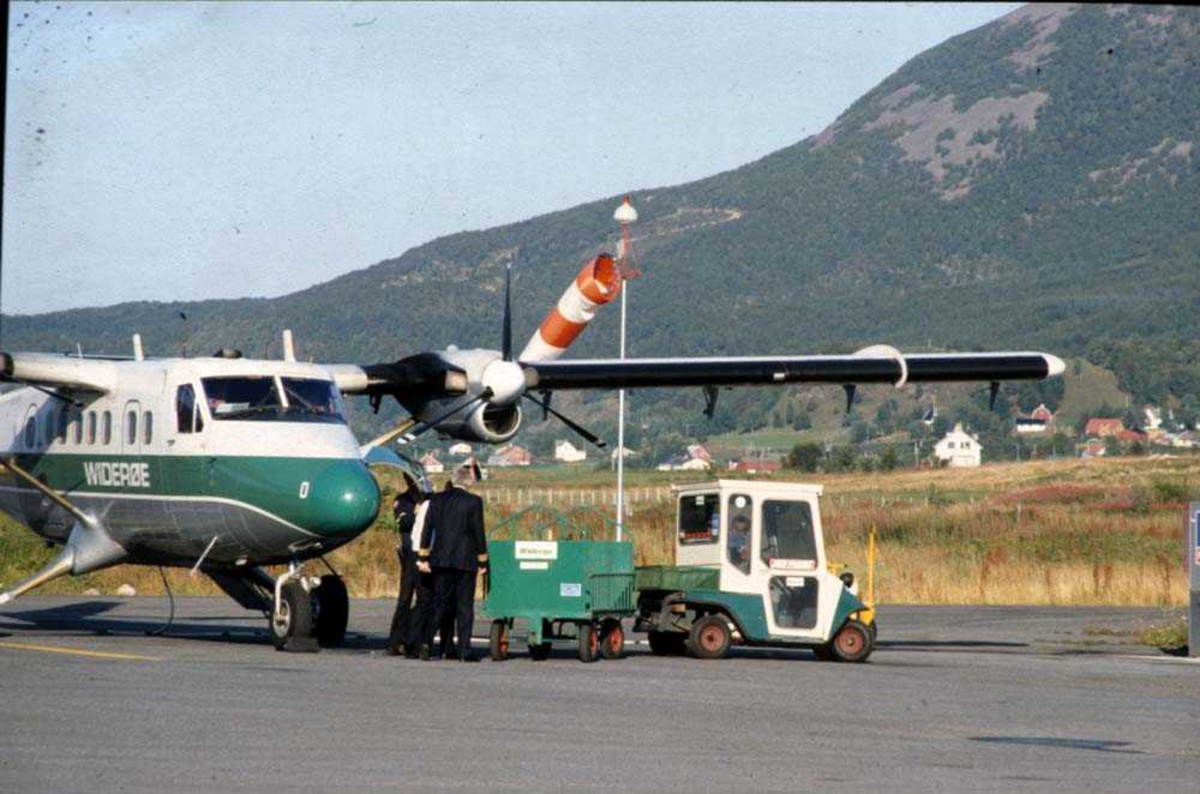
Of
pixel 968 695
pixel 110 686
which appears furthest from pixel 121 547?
pixel 968 695

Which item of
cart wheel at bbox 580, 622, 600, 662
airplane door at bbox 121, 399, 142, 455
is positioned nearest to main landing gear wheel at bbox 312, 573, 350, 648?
airplane door at bbox 121, 399, 142, 455

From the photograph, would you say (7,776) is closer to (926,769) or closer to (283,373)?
(926,769)

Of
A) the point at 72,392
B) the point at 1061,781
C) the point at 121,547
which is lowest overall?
the point at 1061,781

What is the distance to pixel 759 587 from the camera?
20.8 metres

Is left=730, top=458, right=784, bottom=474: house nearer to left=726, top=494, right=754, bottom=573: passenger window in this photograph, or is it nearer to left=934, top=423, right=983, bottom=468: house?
left=934, top=423, right=983, bottom=468: house

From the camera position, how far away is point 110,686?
15.4 m

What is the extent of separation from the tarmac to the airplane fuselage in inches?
44.9

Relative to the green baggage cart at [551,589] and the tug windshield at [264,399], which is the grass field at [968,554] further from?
the tug windshield at [264,399]

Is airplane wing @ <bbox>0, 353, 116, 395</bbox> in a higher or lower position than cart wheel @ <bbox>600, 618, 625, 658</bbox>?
higher

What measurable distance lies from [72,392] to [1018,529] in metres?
31.9

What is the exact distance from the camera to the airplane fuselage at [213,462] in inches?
767

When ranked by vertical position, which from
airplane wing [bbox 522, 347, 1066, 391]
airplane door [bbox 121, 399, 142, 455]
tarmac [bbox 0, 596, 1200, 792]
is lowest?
tarmac [bbox 0, 596, 1200, 792]

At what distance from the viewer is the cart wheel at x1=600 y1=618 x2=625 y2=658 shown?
20.4 m

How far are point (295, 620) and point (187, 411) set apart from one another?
2.44 m
